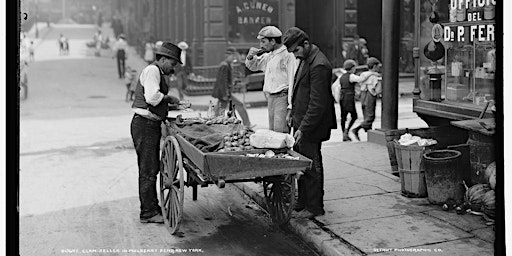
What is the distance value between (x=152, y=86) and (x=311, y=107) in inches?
65.0

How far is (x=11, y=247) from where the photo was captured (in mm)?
5008

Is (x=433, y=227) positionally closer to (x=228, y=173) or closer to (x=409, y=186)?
(x=409, y=186)

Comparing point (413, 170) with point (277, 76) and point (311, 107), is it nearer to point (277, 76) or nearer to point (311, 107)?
point (311, 107)

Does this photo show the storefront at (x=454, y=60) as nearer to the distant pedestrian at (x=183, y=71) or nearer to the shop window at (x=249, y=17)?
the shop window at (x=249, y=17)

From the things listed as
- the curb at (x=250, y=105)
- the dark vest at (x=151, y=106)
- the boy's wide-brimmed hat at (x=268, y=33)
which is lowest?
the curb at (x=250, y=105)

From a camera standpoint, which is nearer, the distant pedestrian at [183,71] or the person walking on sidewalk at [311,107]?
the person walking on sidewalk at [311,107]

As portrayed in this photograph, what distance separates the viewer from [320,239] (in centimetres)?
655

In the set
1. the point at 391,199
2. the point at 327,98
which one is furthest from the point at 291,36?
the point at 391,199

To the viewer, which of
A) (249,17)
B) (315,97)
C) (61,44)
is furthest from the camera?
(61,44)

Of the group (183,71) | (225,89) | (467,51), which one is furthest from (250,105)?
(467,51)

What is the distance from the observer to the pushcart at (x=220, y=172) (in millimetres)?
6355

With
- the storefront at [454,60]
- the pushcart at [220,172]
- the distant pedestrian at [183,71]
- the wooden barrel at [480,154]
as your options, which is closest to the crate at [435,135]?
the storefront at [454,60]

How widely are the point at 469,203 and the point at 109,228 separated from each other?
147 inches

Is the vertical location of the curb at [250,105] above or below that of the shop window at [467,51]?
below
